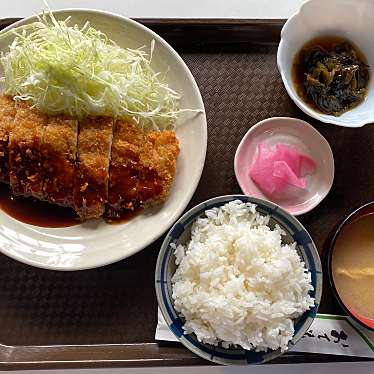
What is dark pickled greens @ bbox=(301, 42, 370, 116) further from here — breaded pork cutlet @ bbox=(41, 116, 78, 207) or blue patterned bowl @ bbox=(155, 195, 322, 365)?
breaded pork cutlet @ bbox=(41, 116, 78, 207)

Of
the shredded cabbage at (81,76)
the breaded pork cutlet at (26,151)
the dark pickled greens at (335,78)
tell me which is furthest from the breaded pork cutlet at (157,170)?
the dark pickled greens at (335,78)

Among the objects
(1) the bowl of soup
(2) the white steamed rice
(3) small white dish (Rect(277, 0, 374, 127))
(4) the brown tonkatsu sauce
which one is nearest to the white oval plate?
(4) the brown tonkatsu sauce

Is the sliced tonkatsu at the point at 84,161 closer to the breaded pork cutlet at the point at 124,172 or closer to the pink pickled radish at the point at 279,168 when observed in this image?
the breaded pork cutlet at the point at 124,172

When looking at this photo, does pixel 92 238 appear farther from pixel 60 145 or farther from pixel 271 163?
pixel 271 163

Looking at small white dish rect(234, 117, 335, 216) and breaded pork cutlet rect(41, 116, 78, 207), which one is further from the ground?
breaded pork cutlet rect(41, 116, 78, 207)

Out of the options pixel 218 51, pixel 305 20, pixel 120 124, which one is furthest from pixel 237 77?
pixel 120 124

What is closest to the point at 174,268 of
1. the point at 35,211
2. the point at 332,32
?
the point at 35,211

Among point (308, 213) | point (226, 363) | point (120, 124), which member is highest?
point (120, 124)
